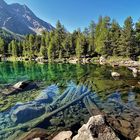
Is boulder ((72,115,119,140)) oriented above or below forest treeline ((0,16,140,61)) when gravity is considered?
below

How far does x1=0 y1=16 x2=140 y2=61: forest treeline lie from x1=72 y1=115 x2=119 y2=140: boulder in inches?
2940

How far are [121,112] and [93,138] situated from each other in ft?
34.2

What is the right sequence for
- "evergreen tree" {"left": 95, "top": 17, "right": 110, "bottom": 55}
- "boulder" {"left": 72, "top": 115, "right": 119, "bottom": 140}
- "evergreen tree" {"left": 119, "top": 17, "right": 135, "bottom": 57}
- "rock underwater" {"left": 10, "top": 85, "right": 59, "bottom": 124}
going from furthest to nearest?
"evergreen tree" {"left": 95, "top": 17, "right": 110, "bottom": 55} < "evergreen tree" {"left": 119, "top": 17, "right": 135, "bottom": 57} < "rock underwater" {"left": 10, "top": 85, "right": 59, "bottom": 124} < "boulder" {"left": 72, "top": 115, "right": 119, "bottom": 140}

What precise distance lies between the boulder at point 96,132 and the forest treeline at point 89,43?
7468 cm

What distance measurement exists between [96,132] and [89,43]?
102593mm

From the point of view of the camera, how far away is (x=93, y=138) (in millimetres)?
14633

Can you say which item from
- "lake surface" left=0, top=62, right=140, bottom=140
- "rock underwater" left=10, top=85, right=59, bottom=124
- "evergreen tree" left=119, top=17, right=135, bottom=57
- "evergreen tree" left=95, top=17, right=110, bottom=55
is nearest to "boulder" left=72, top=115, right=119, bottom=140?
"lake surface" left=0, top=62, right=140, bottom=140

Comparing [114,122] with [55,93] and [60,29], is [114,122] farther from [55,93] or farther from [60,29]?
[60,29]

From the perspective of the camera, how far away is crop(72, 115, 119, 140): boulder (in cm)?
→ 1497

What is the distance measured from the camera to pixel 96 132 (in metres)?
15.3

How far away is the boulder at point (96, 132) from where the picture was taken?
15.0 meters

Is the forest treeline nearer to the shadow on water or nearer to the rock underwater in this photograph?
the shadow on water

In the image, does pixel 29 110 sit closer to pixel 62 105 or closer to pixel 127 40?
pixel 62 105

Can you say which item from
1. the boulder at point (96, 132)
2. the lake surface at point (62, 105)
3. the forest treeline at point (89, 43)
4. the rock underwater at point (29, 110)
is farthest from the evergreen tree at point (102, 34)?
the boulder at point (96, 132)
